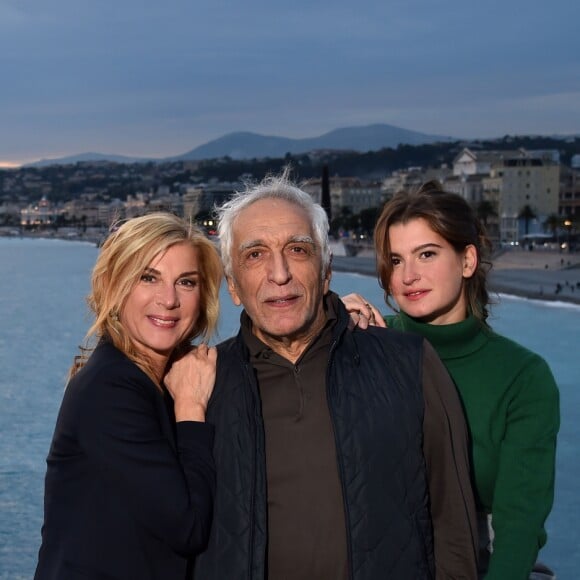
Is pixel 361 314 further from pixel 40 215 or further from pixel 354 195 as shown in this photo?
pixel 40 215

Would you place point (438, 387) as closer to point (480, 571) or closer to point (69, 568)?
point (480, 571)

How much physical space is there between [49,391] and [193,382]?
11.6m

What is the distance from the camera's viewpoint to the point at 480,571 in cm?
173

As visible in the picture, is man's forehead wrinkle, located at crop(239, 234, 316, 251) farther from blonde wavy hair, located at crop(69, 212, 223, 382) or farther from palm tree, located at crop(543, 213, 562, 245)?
palm tree, located at crop(543, 213, 562, 245)

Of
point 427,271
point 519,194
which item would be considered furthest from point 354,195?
point 427,271

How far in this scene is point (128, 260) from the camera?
65.0 inches

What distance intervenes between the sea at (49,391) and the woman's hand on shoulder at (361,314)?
1.97ft

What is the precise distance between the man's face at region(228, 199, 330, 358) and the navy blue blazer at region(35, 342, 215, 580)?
25cm

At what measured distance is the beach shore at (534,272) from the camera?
985 inches

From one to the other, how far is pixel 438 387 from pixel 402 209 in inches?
14.2

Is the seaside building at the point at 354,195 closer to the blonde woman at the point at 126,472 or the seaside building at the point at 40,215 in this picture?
the seaside building at the point at 40,215

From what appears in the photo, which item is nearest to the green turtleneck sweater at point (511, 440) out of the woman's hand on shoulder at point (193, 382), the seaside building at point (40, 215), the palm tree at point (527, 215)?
the woman's hand on shoulder at point (193, 382)

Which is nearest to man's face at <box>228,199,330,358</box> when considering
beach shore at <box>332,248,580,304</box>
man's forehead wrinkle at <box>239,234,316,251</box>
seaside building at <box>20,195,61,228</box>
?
man's forehead wrinkle at <box>239,234,316,251</box>

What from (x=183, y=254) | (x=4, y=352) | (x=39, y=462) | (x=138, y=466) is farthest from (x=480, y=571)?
Answer: (x=4, y=352)
